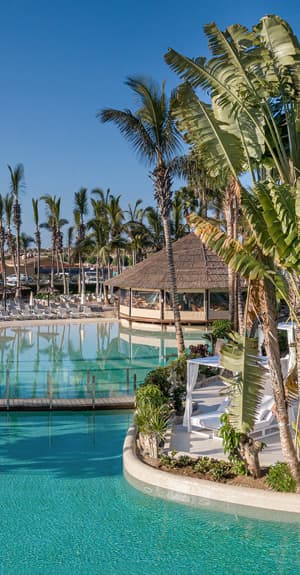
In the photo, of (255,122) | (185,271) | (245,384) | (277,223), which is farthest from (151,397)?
(185,271)

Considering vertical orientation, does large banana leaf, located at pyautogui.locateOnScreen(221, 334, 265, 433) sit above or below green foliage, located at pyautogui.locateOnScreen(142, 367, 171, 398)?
above

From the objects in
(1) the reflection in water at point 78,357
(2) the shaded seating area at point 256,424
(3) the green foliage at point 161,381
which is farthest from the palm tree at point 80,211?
(2) the shaded seating area at point 256,424

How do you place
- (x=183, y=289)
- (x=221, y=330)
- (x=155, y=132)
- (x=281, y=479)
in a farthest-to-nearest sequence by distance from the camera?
(x=183, y=289), (x=221, y=330), (x=155, y=132), (x=281, y=479)

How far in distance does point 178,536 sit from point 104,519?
1.11 meters

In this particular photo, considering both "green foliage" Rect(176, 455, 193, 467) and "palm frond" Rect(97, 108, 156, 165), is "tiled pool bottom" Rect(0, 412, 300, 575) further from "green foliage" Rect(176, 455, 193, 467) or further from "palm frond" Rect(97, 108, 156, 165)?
"palm frond" Rect(97, 108, 156, 165)

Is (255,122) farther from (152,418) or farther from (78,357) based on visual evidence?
(78,357)

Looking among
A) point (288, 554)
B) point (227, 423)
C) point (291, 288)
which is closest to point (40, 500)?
point (227, 423)

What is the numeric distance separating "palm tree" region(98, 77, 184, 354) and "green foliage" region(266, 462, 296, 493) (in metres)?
7.65

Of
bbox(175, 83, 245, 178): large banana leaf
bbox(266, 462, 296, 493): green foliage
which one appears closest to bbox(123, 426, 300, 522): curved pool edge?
bbox(266, 462, 296, 493): green foliage

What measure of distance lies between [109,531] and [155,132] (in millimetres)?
10772

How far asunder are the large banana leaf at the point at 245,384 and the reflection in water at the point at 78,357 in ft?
19.2

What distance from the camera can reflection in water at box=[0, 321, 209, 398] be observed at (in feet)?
49.9

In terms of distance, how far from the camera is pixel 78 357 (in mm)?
21000

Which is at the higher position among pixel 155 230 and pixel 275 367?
pixel 155 230
